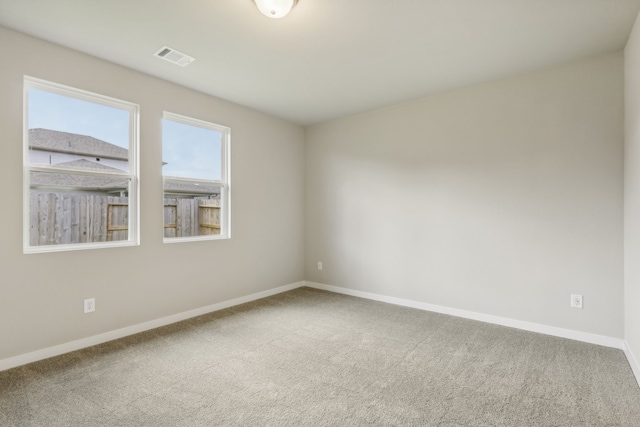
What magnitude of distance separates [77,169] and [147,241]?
2.84ft

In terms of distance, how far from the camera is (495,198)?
11.0ft

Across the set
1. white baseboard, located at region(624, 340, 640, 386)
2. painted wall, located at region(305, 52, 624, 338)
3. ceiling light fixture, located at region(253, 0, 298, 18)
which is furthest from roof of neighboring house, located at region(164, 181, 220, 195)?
white baseboard, located at region(624, 340, 640, 386)

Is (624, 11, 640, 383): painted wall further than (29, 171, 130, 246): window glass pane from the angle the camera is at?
No

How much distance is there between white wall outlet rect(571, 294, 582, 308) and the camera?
9.52 ft

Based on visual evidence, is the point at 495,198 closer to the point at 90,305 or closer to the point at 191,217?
the point at 191,217

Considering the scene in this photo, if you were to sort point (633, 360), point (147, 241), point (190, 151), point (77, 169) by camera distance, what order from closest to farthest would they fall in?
point (633, 360)
point (77, 169)
point (147, 241)
point (190, 151)

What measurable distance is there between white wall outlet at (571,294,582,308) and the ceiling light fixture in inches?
133

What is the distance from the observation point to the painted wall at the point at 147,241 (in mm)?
2412

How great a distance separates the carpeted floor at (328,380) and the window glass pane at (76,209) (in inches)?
38.4

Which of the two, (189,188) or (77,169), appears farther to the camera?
(189,188)

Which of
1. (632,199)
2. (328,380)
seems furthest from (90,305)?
(632,199)

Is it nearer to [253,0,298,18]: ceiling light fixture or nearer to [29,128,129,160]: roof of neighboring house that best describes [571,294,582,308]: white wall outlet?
[253,0,298,18]: ceiling light fixture

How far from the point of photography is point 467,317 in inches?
138

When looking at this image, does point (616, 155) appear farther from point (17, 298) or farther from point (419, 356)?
point (17, 298)
